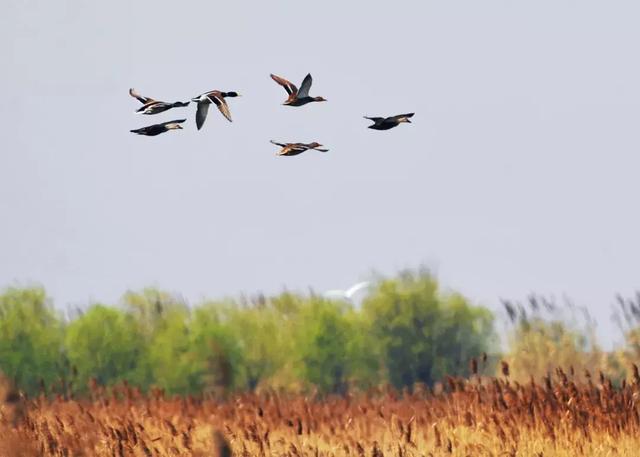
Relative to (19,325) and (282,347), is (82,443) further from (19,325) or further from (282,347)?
(282,347)

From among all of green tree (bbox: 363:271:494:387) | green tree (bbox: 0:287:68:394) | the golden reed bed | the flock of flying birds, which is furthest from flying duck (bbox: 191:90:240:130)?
green tree (bbox: 363:271:494:387)

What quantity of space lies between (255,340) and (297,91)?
32.8m

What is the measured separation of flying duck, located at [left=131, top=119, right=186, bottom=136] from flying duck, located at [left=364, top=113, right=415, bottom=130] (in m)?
1.60

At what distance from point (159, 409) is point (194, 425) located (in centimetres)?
263

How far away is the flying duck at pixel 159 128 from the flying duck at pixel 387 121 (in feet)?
5.25

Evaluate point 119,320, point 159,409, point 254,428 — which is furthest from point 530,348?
point 254,428

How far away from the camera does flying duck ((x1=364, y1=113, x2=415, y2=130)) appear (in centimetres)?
1079

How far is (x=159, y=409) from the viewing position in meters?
18.9

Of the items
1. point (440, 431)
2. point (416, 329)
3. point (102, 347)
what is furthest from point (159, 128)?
point (416, 329)

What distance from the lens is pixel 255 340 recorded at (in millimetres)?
43188

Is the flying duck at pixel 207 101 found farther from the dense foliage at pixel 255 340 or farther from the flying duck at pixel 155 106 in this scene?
the dense foliage at pixel 255 340

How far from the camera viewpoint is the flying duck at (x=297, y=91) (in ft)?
35.3

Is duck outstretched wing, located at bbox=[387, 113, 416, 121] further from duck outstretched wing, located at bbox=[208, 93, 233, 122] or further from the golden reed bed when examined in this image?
the golden reed bed

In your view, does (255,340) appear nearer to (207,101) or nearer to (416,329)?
(416,329)
